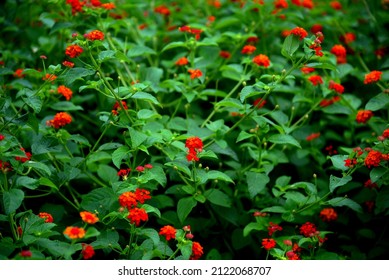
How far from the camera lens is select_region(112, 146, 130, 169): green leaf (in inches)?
96.5

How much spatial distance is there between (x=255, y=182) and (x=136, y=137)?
65 cm

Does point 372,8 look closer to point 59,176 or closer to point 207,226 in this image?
point 207,226

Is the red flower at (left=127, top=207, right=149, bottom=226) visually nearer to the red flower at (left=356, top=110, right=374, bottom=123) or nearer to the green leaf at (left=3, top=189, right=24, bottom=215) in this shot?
the green leaf at (left=3, top=189, right=24, bottom=215)

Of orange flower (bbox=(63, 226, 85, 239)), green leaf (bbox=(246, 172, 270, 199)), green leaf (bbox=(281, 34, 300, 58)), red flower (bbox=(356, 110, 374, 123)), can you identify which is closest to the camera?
orange flower (bbox=(63, 226, 85, 239))

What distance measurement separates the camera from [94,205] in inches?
101

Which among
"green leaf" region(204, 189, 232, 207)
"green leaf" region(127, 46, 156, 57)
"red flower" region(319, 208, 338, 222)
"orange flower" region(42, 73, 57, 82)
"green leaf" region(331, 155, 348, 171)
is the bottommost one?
"red flower" region(319, 208, 338, 222)

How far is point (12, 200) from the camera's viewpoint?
88.9 inches

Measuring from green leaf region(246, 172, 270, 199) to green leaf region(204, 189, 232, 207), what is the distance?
5.8 inches

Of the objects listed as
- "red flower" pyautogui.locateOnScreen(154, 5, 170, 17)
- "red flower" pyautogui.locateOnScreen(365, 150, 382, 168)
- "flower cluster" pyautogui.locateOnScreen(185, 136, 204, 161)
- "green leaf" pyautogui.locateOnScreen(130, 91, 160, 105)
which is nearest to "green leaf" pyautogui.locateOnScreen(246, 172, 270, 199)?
"flower cluster" pyautogui.locateOnScreen(185, 136, 204, 161)

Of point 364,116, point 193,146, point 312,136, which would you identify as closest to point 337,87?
point 364,116

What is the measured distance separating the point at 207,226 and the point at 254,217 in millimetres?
254

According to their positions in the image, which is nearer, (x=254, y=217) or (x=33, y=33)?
(x=254, y=217)

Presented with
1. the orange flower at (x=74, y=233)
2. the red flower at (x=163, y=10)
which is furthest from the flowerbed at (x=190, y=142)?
the red flower at (x=163, y=10)

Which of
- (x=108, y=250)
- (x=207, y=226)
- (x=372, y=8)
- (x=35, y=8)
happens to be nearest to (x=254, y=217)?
(x=207, y=226)
